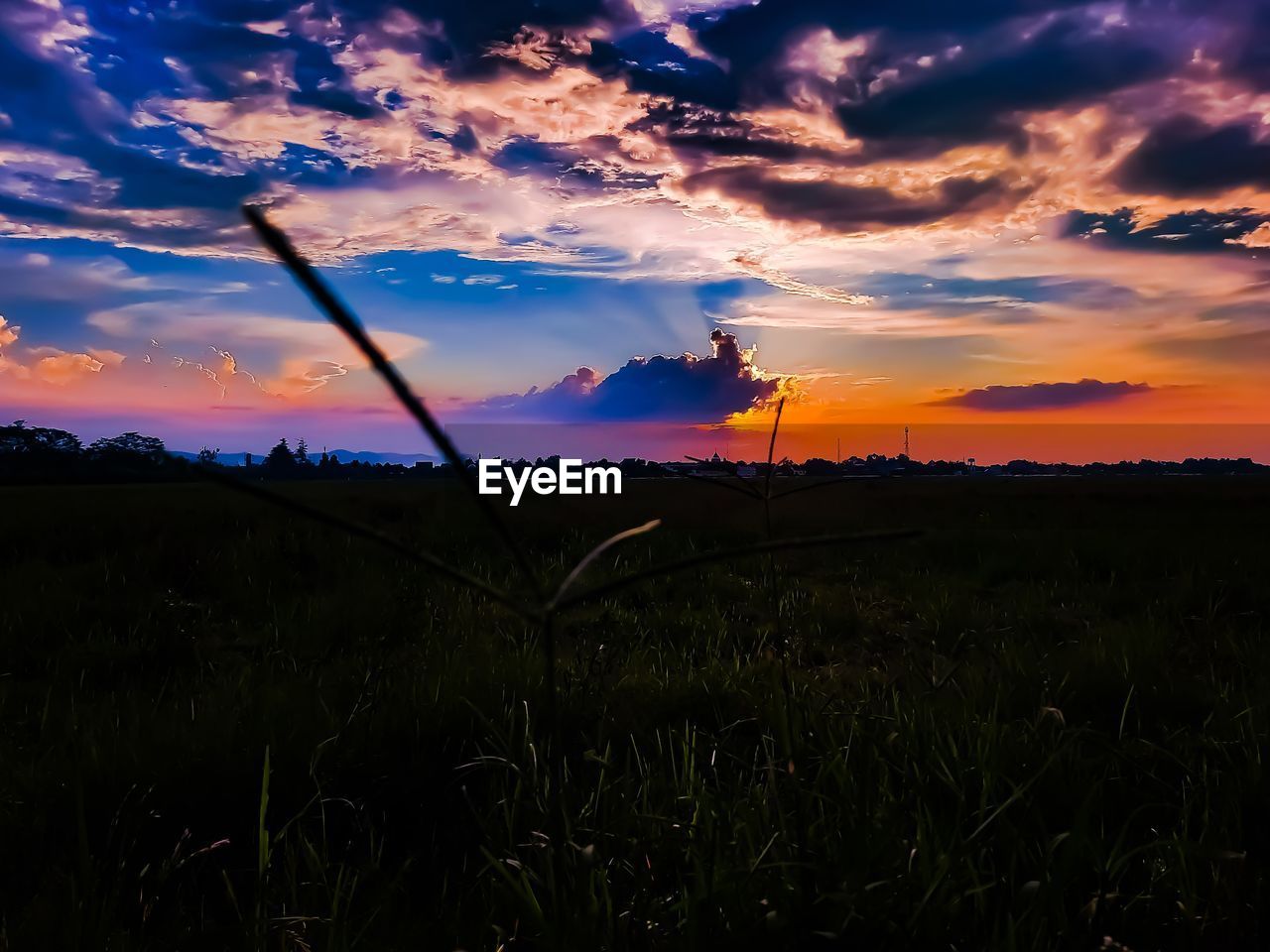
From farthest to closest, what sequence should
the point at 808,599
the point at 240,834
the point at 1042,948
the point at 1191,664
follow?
the point at 808,599 → the point at 1191,664 → the point at 240,834 → the point at 1042,948

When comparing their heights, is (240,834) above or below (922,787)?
below

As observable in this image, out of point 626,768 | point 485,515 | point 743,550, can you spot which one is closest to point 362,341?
point 485,515

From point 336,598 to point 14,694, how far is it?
1941mm

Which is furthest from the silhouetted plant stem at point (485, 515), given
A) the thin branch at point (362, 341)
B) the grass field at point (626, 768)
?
the grass field at point (626, 768)

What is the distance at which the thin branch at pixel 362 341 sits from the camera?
0.44m

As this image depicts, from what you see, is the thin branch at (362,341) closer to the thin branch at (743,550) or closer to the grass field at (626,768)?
the thin branch at (743,550)

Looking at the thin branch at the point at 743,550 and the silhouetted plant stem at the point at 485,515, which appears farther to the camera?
the thin branch at the point at 743,550

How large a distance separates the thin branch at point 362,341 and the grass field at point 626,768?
0.46 m

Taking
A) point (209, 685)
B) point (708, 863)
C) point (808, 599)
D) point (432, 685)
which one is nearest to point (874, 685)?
point (808, 599)

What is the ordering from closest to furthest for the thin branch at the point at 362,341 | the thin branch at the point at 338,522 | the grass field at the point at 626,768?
the thin branch at the point at 362,341
the thin branch at the point at 338,522
the grass field at the point at 626,768

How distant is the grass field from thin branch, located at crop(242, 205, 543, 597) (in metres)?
0.46

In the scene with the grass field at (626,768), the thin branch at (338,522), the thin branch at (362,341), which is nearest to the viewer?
the thin branch at (362,341)

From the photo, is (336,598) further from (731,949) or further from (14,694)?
(731,949)

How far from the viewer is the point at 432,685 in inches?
138
